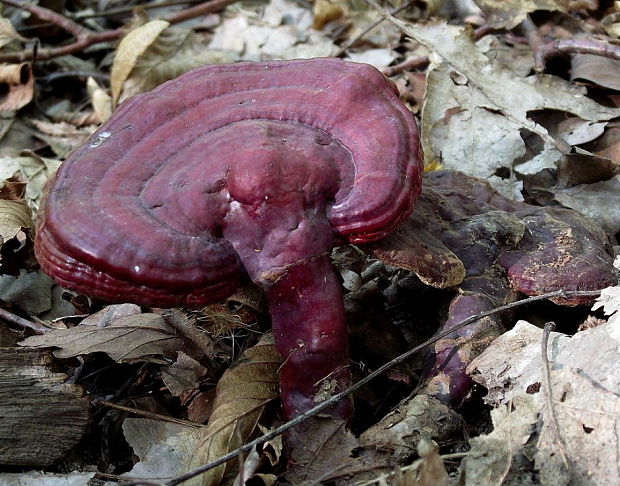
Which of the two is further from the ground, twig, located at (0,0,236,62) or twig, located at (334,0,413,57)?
twig, located at (334,0,413,57)

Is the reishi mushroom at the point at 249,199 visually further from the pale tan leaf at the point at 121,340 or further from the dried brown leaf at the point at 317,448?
the pale tan leaf at the point at 121,340

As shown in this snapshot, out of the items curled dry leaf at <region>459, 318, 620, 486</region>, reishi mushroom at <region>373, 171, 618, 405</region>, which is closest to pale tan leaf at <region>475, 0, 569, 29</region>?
reishi mushroom at <region>373, 171, 618, 405</region>

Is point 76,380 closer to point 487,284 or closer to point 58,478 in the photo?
point 58,478

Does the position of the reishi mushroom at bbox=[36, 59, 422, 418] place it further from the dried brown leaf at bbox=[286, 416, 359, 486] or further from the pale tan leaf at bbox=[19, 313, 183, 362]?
the pale tan leaf at bbox=[19, 313, 183, 362]

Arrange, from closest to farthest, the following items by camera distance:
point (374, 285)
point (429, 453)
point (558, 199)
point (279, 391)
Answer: point (429, 453)
point (279, 391)
point (374, 285)
point (558, 199)

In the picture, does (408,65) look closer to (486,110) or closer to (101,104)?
(486,110)

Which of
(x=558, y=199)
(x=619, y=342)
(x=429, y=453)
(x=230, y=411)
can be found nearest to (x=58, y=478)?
(x=230, y=411)

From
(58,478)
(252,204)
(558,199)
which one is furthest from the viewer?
(558,199)

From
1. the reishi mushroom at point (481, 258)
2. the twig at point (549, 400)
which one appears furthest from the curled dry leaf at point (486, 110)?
the twig at point (549, 400)
